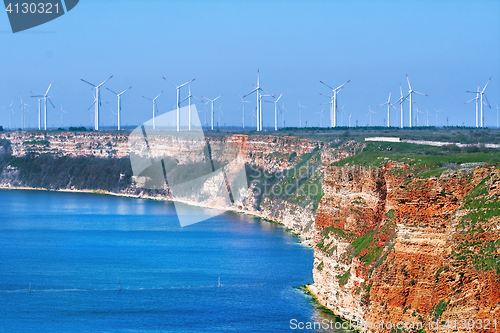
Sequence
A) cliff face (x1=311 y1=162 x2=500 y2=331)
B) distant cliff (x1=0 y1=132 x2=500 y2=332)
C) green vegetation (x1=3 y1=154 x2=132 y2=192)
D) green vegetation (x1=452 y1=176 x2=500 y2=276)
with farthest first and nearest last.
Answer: green vegetation (x1=3 y1=154 x2=132 y2=192) → distant cliff (x1=0 y1=132 x2=500 y2=332) → cliff face (x1=311 y1=162 x2=500 y2=331) → green vegetation (x1=452 y1=176 x2=500 y2=276)

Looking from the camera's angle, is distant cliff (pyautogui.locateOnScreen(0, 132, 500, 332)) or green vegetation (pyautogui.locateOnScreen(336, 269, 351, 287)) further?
green vegetation (pyautogui.locateOnScreen(336, 269, 351, 287))

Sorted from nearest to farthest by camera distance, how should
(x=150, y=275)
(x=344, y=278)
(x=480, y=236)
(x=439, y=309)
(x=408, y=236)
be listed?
(x=480, y=236)
(x=439, y=309)
(x=408, y=236)
(x=344, y=278)
(x=150, y=275)

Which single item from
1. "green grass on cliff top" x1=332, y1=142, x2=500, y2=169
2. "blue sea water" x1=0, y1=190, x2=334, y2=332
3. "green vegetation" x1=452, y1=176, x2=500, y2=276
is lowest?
"blue sea water" x1=0, y1=190, x2=334, y2=332

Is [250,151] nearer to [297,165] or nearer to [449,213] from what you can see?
[297,165]

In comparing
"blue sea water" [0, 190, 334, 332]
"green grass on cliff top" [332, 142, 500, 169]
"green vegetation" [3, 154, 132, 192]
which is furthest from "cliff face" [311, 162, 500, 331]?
"green vegetation" [3, 154, 132, 192]

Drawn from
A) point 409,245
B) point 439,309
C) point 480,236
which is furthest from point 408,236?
point 480,236

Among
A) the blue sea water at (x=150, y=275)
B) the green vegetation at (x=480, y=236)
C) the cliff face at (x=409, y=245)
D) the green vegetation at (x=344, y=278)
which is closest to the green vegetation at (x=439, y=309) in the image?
the cliff face at (x=409, y=245)

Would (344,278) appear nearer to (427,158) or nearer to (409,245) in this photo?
(427,158)

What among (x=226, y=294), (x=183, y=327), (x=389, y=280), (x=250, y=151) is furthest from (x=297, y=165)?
(x=389, y=280)

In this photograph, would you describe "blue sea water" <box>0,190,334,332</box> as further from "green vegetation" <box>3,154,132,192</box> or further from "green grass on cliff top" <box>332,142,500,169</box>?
"green vegetation" <box>3,154,132,192</box>
